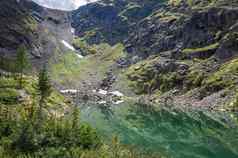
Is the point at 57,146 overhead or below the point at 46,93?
below

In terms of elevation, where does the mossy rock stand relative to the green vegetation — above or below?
above

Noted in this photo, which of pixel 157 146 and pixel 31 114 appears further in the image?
pixel 157 146

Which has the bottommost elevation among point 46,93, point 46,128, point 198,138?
point 198,138

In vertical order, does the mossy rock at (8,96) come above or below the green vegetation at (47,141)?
above

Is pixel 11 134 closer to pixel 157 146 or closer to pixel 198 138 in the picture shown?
pixel 157 146

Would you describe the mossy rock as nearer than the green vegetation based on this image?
No

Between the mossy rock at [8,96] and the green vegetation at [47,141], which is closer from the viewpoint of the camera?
the green vegetation at [47,141]

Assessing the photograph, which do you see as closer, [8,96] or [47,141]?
[47,141]

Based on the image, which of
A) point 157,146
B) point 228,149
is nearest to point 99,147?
point 157,146

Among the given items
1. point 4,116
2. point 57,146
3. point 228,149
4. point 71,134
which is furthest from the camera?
point 228,149

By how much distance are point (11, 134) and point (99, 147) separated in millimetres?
22347

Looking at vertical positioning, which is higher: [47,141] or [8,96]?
[8,96]

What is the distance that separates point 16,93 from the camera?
197000 mm

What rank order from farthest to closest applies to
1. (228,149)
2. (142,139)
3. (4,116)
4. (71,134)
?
(142,139) → (228,149) → (4,116) → (71,134)
